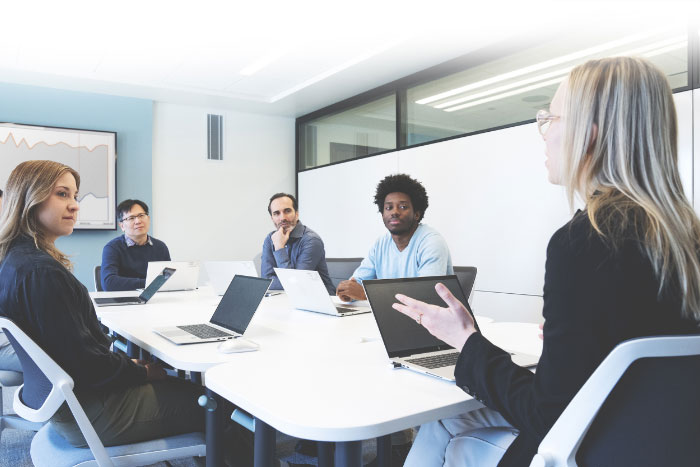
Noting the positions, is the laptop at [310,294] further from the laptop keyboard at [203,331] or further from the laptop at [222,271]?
the laptop at [222,271]

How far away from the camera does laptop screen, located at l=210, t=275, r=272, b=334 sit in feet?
6.39

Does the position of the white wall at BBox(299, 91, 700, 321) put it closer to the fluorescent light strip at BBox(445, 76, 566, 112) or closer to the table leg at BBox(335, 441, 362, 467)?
the fluorescent light strip at BBox(445, 76, 566, 112)

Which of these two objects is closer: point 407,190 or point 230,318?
point 230,318

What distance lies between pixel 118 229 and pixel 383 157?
118 inches

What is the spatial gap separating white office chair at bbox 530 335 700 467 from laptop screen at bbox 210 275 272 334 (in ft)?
4.06

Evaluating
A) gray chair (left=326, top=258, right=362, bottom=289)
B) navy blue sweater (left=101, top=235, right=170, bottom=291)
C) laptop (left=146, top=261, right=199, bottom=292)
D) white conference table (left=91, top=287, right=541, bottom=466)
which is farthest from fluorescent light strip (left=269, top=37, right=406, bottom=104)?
white conference table (left=91, top=287, right=541, bottom=466)

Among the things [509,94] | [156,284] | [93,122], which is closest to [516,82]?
[509,94]

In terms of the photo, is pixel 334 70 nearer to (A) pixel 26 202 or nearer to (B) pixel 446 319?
(A) pixel 26 202

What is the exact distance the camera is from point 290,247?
391cm

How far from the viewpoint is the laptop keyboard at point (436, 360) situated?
1433mm

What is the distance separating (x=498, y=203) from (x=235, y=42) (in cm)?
255

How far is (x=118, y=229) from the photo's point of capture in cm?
593

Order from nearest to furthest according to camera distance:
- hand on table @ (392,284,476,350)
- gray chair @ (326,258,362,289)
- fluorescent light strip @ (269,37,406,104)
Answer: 1. hand on table @ (392,284,476,350)
2. gray chair @ (326,258,362,289)
3. fluorescent light strip @ (269,37,406,104)

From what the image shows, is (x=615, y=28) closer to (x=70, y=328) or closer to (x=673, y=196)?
(x=673, y=196)
